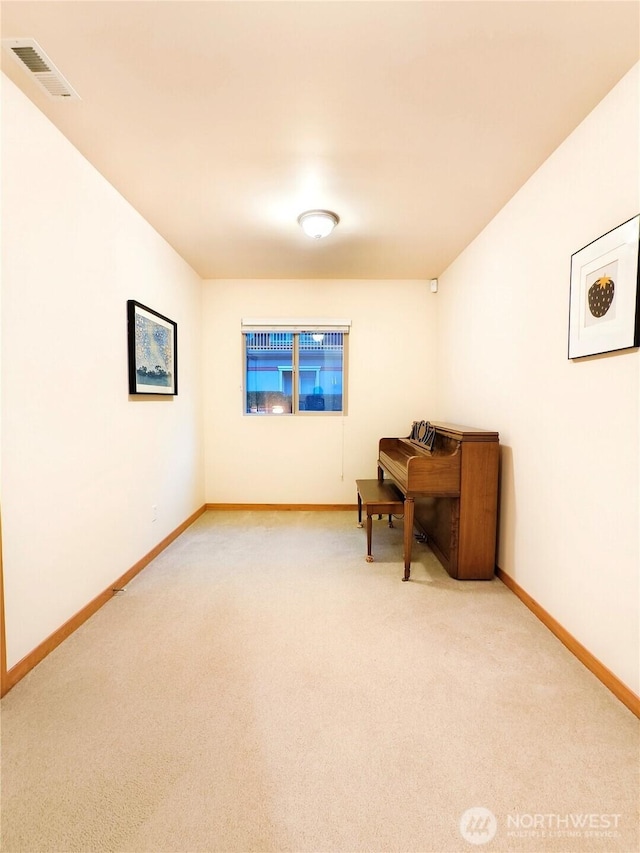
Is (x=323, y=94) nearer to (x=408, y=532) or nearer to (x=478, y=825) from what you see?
(x=408, y=532)

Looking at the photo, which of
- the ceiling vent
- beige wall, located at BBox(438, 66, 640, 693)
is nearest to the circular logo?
beige wall, located at BBox(438, 66, 640, 693)

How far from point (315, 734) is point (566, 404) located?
1.84 meters

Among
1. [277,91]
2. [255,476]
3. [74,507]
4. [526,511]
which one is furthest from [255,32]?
[255,476]

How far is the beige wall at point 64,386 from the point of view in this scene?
5.11 ft

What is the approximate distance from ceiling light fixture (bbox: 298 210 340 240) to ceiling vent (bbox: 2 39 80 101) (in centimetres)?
139

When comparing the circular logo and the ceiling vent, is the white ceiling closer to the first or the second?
the ceiling vent

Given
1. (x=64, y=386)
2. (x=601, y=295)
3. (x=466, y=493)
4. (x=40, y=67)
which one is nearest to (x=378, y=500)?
(x=466, y=493)

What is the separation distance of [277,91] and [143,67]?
54 centimetres

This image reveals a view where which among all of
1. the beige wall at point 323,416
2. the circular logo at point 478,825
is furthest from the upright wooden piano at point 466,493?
the beige wall at point 323,416

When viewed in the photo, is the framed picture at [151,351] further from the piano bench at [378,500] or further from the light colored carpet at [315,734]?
the piano bench at [378,500]

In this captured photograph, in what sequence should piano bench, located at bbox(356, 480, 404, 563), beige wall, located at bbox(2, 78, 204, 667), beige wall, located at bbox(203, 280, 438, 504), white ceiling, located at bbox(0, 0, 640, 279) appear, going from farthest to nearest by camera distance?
beige wall, located at bbox(203, 280, 438, 504)
piano bench, located at bbox(356, 480, 404, 563)
beige wall, located at bbox(2, 78, 204, 667)
white ceiling, located at bbox(0, 0, 640, 279)

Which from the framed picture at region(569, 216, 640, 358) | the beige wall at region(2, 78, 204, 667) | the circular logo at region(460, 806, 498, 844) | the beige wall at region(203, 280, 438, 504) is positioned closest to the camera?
the circular logo at region(460, 806, 498, 844)

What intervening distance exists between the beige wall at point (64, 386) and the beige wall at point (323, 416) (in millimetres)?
1323

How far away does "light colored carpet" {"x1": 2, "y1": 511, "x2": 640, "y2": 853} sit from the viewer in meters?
1.02
